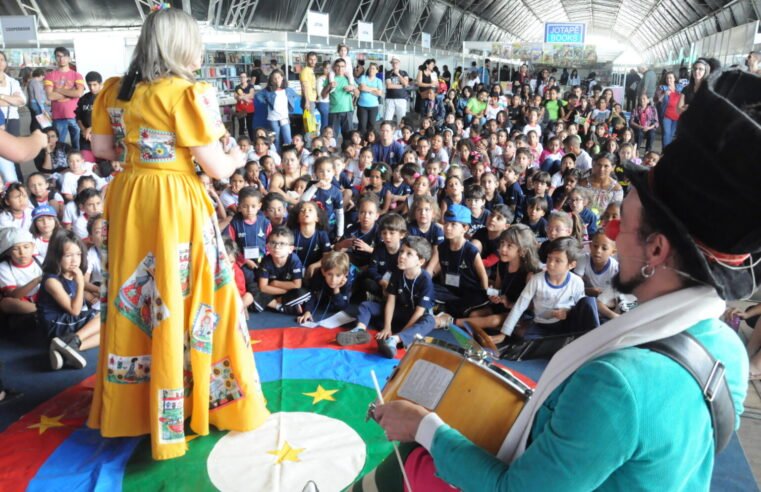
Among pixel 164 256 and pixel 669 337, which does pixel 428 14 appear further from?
pixel 669 337

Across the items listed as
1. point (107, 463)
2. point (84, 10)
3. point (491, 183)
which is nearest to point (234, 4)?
point (84, 10)

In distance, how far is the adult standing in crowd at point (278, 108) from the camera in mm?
9078

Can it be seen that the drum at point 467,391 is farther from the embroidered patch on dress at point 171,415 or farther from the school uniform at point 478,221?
the school uniform at point 478,221

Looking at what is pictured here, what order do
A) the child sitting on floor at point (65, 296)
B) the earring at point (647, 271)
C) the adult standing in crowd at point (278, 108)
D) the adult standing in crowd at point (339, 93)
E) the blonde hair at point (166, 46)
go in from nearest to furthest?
the earring at point (647, 271)
the blonde hair at point (166, 46)
the child sitting on floor at point (65, 296)
the adult standing in crowd at point (278, 108)
the adult standing in crowd at point (339, 93)

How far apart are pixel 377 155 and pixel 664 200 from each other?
23.5 ft

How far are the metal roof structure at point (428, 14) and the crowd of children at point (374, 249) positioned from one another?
6325mm

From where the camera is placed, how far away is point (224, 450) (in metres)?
2.70

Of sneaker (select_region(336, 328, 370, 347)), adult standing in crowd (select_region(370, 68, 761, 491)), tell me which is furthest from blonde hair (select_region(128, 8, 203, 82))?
sneaker (select_region(336, 328, 370, 347))

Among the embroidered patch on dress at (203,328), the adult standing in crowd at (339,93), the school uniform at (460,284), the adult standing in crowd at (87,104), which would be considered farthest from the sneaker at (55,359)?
the adult standing in crowd at (339,93)

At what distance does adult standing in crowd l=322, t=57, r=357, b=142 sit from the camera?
32.4 feet

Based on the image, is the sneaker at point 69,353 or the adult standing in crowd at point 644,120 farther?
the adult standing in crowd at point 644,120

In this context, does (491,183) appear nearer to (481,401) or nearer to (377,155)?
(377,155)

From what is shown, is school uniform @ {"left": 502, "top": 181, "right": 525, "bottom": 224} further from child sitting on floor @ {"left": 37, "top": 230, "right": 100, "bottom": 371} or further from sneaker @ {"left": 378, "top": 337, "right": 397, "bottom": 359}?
child sitting on floor @ {"left": 37, "top": 230, "right": 100, "bottom": 371}

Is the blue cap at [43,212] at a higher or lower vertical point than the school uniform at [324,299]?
higher
